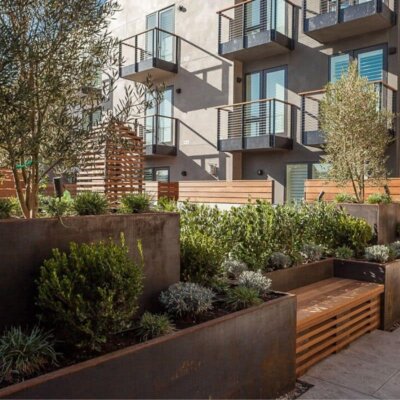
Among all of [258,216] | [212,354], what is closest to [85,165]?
[212,354]

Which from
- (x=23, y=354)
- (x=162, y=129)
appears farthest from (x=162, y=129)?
(x=23, y=354)

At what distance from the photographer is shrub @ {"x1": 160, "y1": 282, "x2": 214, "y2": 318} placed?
10.2 feet

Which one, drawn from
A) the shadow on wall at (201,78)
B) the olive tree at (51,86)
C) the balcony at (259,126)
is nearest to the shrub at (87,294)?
the olive tree at (51,86)

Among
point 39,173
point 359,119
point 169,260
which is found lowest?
point 169,260

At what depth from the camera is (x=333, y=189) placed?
10188 millimetres

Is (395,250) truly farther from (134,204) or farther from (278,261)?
(134,204)

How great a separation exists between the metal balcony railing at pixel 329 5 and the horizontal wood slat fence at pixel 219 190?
4.76m

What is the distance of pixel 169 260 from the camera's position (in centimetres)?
350

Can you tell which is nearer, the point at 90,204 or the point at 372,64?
the point at 90,204

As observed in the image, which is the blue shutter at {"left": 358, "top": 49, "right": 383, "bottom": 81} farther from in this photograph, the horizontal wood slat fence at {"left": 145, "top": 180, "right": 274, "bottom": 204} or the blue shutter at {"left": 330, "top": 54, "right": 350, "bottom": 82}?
the horizontal wood slat fence at {"left": 145, "top": 180, "right": 274, "bottom": 204}

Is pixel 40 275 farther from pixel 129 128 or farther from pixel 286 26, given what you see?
pixel 286 26

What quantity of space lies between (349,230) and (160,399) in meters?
4.51

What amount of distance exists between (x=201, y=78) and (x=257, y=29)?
2.51 metres

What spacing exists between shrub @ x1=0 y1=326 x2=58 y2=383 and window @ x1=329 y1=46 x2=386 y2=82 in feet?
34.0
